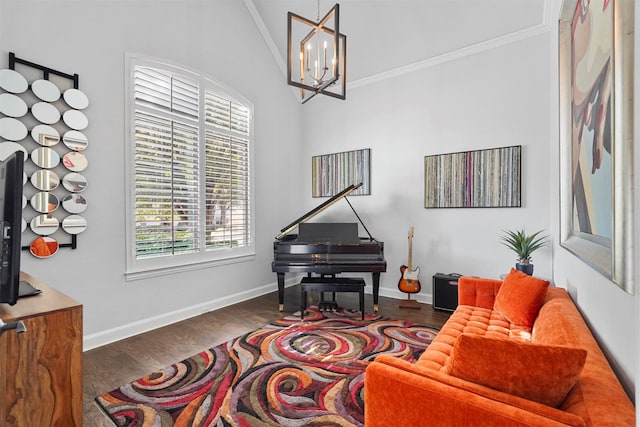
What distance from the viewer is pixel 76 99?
109 inches

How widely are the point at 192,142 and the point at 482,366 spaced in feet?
12.1

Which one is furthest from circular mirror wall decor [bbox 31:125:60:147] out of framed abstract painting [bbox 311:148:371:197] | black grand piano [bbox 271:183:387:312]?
framed abstract painting [bbox 311:148:371:197]

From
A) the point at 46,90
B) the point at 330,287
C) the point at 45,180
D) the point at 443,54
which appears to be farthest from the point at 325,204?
the point at 46,90

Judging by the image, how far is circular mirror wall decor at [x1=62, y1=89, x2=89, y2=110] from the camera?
2732 mm

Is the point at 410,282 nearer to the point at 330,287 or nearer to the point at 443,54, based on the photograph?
the point at 330,287

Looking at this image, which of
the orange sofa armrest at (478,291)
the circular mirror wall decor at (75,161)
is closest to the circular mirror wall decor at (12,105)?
the circular mirror wall decor at (75,161)

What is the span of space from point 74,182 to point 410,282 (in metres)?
3.76

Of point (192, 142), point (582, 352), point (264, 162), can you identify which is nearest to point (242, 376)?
point (582, 352)

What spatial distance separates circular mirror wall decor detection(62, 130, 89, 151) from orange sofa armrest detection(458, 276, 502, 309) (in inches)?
146

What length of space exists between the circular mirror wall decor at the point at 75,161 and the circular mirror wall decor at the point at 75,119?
0.78 feet

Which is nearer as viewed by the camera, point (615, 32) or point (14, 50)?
point (615, 32)

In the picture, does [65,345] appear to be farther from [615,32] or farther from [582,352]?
[615,32]

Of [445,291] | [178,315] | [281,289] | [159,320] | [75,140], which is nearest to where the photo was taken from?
[75,140]

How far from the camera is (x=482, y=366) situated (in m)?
1.12
